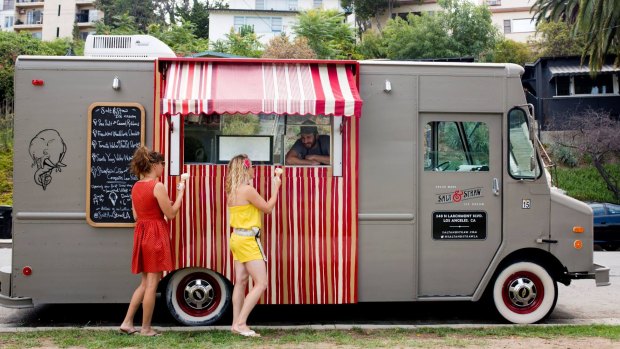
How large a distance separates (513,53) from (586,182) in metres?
20.6

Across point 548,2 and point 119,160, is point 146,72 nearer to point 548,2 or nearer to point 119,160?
point 119,160

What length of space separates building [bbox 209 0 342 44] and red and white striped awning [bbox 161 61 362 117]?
46227 millimetres

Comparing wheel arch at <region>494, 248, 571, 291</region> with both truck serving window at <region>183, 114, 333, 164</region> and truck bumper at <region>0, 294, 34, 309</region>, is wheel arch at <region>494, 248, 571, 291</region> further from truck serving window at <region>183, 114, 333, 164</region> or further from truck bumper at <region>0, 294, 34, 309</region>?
truck bumper at <region>0, 294, 34, 309</region>

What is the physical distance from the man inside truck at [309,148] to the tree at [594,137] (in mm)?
22359

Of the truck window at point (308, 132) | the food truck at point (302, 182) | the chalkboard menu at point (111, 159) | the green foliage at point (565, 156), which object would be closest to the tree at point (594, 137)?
the green foliage at point (565, 156)

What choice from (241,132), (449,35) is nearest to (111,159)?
(241,132)

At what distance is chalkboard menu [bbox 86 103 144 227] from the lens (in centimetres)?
730

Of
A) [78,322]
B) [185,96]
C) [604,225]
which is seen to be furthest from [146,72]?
[604,225]

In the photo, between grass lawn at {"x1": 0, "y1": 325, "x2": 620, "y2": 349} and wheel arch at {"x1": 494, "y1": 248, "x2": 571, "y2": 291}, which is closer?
grass lawn at {"x1": 0, "y1": 325, "x2": 620, "y2": 349}

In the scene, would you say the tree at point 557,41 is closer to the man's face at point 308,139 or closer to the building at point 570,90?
the building at point 570,90

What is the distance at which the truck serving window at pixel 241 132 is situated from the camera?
24.2ft

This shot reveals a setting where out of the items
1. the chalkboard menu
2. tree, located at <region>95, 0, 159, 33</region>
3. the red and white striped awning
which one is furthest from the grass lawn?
tree, located at <region>95, 0, 159, 33</region>

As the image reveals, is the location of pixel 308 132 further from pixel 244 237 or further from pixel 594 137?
pixel 594 137

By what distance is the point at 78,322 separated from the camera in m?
7.92
